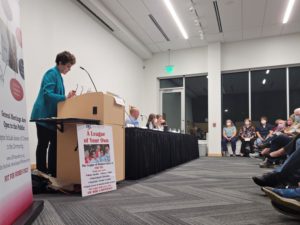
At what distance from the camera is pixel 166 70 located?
858cm

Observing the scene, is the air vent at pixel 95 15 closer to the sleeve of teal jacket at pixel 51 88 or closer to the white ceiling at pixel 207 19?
the white ceiling at pixel 207 19

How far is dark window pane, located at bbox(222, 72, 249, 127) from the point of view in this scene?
8.12 metres

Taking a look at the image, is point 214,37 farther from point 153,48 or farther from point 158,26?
point 153,48

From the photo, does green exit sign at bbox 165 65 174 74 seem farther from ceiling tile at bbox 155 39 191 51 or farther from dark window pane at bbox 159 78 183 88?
ceiling tile at bbox 155 39 191 51

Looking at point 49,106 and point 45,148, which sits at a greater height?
point 49,106

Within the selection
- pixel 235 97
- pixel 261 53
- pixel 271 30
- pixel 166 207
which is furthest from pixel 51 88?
pixel 235 97

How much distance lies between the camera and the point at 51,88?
7.89 feet

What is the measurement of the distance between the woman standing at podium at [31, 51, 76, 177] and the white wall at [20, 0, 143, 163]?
1.84 meters

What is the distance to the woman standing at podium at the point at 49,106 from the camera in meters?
2.39

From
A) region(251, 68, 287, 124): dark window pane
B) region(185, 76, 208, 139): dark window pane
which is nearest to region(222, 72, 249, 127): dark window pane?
region(251, 68, 287, 124): dark window pane

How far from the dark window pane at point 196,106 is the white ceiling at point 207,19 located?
3.99ft

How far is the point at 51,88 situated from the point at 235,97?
270 inches

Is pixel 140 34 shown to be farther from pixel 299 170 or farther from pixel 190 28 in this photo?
pixel 299 170

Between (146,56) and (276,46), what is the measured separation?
12.3ft
